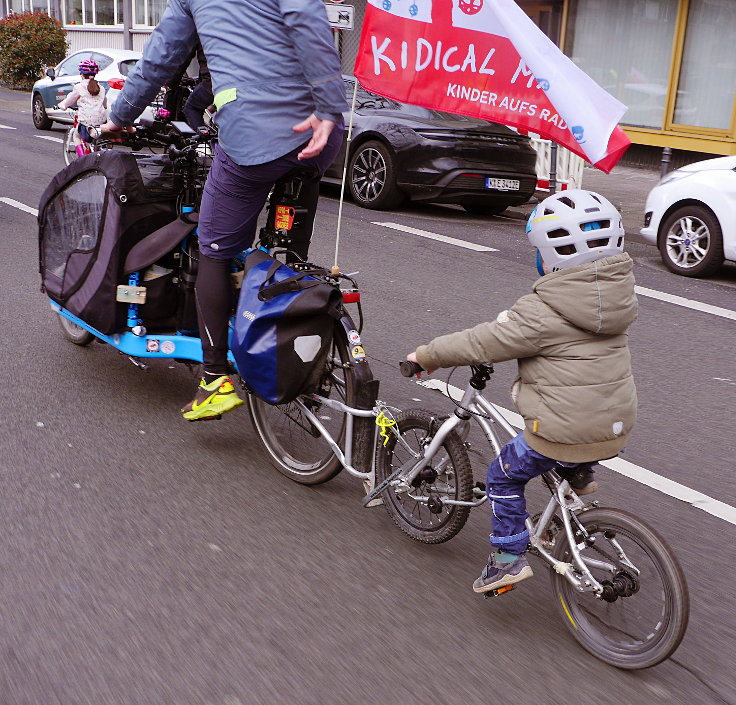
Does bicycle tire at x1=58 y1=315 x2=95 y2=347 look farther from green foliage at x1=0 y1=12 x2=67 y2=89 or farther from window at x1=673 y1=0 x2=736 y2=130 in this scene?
green foliage at x1=0 y1=12 x2=67 y2=89

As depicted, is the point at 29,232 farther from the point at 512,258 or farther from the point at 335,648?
the point at 335,648

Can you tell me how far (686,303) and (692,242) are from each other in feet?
4.74

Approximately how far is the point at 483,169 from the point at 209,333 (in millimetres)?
8103

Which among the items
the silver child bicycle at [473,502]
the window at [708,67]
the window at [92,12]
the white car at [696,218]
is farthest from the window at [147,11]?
the silver child bicycle at [473,502]

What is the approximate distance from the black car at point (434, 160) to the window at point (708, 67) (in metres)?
6.44

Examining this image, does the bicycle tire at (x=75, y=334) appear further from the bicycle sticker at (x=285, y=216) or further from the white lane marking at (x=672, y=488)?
the white lane marking at (x=672, y=488)

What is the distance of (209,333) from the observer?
4.61m

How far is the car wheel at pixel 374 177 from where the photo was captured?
1219 centimetres

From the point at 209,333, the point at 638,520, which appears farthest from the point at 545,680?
the point at 209,333

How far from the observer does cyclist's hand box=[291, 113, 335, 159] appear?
408cm

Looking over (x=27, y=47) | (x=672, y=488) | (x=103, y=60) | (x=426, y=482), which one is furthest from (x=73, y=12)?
(x=426, y=482)

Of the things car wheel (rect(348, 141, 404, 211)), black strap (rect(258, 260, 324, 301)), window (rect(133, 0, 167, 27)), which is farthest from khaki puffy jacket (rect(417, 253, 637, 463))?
window (rect(133, 0, 167, 27))

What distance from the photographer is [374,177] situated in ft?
40.8

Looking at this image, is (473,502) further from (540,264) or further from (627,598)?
(540,264)
